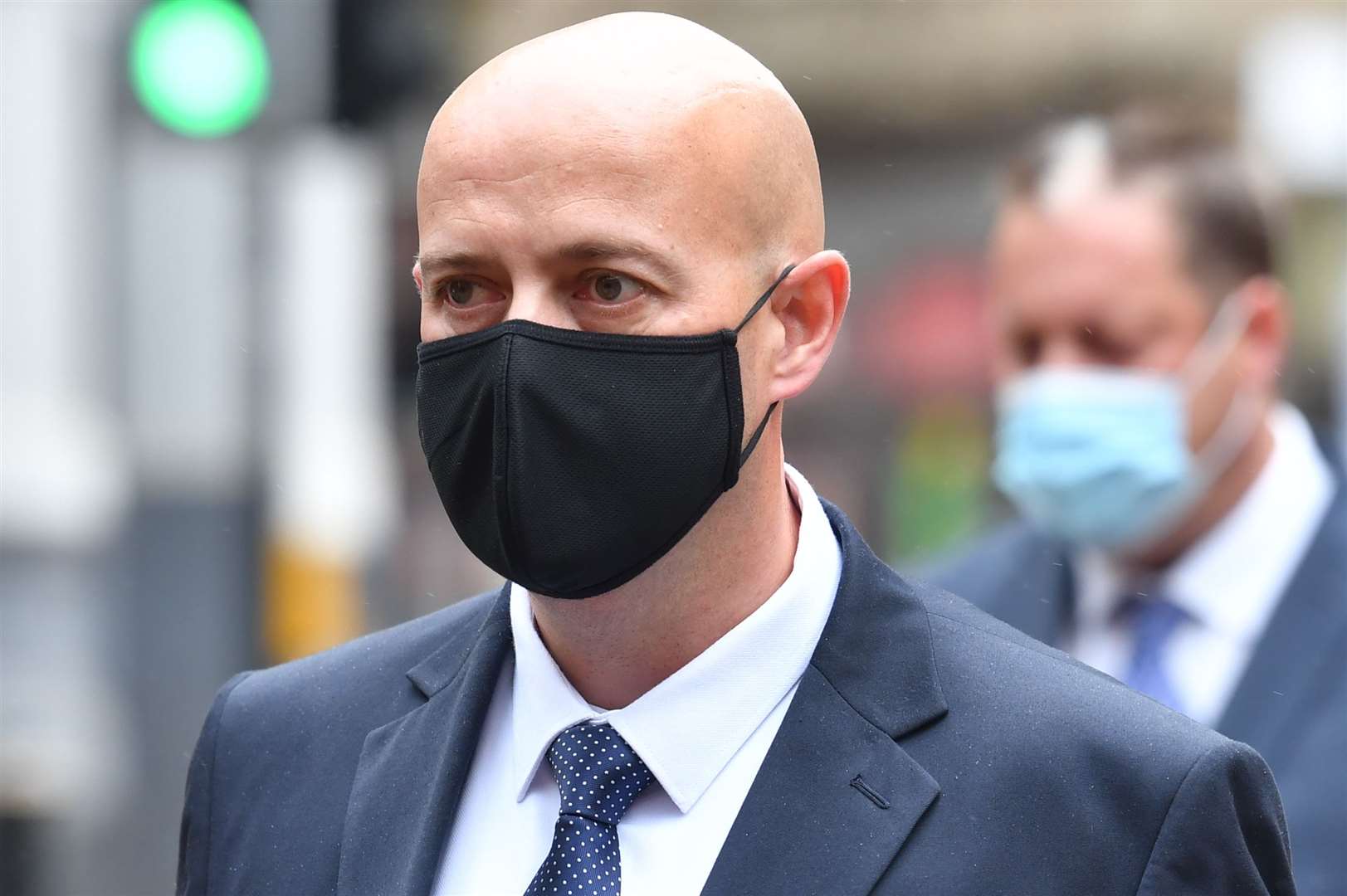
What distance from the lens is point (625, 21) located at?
2.71 meters

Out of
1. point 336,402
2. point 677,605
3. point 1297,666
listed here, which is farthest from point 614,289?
point 336,402

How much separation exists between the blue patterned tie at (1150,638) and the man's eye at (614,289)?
6.89 ft

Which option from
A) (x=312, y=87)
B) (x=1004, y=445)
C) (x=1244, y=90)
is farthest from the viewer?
(x=1244, y=90)

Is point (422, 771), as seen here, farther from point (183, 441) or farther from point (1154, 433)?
point (183, 441)

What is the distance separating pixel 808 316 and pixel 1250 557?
6.43 feet

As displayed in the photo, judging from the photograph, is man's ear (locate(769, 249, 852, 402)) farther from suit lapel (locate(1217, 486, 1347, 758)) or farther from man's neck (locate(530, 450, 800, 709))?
suit lapel (locate(1217, 486, 1347, 758))

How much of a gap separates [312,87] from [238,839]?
4.78 m

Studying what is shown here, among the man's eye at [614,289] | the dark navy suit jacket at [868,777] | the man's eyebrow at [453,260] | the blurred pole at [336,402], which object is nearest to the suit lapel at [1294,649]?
the dark navy suit jacket at [868,777]

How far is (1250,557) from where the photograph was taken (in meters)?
4.39

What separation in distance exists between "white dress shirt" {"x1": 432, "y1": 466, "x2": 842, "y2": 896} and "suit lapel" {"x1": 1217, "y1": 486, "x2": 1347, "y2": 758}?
1579mm

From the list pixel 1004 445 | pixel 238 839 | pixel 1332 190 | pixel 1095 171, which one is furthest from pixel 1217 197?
pixel 1332 190

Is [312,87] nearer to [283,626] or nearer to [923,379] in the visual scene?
[283,626]

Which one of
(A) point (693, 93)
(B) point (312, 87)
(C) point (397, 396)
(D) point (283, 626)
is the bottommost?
(C) point (397, 396)

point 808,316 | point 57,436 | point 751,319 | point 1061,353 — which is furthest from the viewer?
point 57,436
